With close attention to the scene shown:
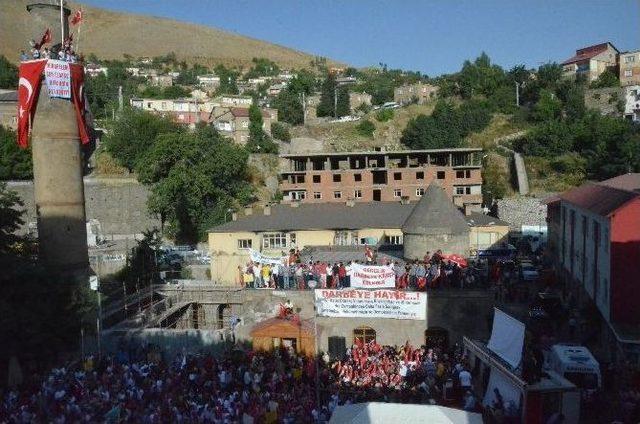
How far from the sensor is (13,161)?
63.3 meters

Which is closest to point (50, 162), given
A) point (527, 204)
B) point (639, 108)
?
point (527, 204)

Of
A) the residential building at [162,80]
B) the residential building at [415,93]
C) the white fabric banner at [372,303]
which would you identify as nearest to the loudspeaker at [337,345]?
the white fabric banner at [372,303]

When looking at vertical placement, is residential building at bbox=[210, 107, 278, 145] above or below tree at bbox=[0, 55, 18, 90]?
below

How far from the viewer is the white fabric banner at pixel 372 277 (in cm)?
2630

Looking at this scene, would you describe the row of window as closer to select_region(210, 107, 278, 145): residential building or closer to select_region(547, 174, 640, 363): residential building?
select_region(210, 107, 278, 145): residential building

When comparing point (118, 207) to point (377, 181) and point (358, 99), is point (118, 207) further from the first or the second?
point (358, 99)

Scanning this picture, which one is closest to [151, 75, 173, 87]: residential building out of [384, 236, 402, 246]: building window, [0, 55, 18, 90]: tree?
[0, 55, 18, 90]: tree

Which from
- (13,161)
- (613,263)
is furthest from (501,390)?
(13,161)

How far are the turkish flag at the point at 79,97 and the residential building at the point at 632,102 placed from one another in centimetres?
7367

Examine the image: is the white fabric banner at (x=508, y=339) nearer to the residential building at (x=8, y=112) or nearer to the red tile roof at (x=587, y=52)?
the residential building at (x=8, y=112)

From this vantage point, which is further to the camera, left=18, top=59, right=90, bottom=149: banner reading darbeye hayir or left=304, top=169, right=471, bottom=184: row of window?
left=304, top=169, right=471, bottom=184: row of window

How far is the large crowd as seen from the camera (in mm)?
17453

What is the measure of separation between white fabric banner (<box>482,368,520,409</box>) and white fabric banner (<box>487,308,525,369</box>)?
0.55 meters

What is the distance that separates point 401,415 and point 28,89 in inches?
847
